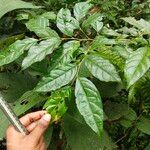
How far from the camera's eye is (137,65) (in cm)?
98

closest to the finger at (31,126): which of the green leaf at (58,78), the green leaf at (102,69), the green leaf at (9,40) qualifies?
the green leaf at (58,78)

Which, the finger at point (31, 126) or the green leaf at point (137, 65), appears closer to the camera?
the green leaf at point (137, 65)

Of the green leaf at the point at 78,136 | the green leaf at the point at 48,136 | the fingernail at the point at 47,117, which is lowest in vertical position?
the green leaf at the point at 78,136

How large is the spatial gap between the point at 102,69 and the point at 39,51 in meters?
0.20

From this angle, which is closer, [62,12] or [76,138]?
[62,12]

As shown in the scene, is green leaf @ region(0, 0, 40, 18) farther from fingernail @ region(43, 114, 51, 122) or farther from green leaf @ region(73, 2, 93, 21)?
fingernail @ region(43, 114, 51, 122)

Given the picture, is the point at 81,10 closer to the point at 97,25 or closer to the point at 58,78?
the point at 97,25

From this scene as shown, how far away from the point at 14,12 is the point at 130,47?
0.98 m

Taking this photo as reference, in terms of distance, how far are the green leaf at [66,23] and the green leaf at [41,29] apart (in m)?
0.03

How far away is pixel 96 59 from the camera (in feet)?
3.55

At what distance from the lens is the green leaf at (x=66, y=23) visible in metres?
1.21

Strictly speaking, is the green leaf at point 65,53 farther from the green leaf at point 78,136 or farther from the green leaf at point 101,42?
the green leaf at point 78,136

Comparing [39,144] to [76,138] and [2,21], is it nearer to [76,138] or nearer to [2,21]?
[76,138]

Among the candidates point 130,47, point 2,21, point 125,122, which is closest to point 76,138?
point 125,122
